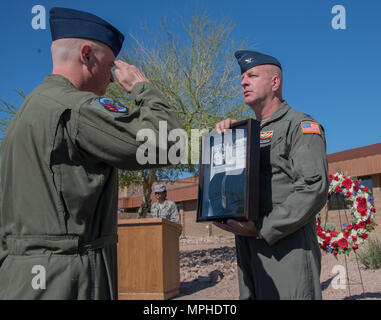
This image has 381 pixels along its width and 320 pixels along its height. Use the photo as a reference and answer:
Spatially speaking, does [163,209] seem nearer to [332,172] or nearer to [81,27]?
[81,27]

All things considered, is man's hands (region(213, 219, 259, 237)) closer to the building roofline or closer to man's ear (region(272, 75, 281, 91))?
man's ear (region(272, 75, 281, 91))

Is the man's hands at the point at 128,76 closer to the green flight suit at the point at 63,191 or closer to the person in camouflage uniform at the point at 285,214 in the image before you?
the green flight suit at the point at 63,191

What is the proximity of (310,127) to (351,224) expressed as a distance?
6.04 m

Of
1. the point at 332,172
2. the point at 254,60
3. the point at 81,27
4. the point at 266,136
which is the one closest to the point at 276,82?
the point at 254,60

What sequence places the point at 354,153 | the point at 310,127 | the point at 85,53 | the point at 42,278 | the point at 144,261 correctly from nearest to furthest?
the point at 42,278 → the point at 85,53 → the point at 310,127 → the point at 144,261 → the point at 354,153

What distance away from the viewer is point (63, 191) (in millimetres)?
1477

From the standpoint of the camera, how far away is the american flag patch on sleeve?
95.5 inches

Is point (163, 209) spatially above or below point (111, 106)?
below

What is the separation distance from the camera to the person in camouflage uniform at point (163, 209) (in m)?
10.1

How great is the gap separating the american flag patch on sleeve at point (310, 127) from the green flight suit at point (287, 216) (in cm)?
1

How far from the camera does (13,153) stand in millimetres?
1563

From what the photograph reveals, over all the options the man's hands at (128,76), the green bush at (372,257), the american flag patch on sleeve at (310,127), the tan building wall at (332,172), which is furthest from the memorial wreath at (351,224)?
the man's hands at (128,76)

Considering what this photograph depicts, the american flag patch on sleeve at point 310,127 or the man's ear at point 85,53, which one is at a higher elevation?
the man's ear at point 85,53

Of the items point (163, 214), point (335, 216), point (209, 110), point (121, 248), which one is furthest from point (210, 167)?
point (335, 216)
